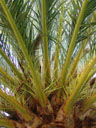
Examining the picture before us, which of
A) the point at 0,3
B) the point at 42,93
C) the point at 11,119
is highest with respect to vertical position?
the point at 0,3

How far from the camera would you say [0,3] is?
5.80ft

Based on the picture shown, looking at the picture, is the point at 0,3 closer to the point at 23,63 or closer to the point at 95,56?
the point at 23,63

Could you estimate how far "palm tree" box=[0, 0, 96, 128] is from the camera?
6.12 feet

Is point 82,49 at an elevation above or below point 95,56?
above

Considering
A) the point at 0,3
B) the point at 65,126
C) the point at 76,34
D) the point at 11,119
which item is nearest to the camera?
the point at 0,3

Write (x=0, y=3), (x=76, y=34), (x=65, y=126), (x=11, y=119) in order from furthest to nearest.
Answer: (x=11, y=119) < (x=65, y=126) < (x=76, y=34) < (x=0, y=3)

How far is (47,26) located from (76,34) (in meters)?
0.35

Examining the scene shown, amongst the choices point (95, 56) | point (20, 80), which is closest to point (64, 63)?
point (95, 56)

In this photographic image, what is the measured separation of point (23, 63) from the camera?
2.13 m

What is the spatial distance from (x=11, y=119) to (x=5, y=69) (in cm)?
54

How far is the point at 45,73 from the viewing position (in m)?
2.14

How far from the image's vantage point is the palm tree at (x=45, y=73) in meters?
1.87

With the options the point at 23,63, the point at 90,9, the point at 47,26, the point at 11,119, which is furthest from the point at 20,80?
the point at 90,9

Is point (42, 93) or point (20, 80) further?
point (20, 80)
